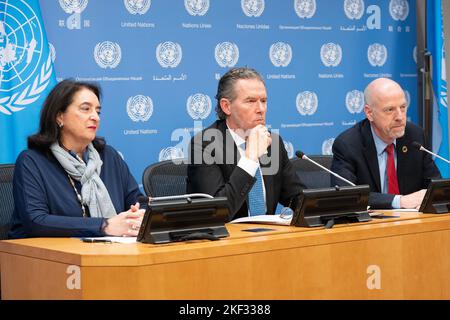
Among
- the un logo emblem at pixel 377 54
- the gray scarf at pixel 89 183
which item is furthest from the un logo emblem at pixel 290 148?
the gray scarf at pixel 89 183

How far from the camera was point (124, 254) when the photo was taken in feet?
8.31

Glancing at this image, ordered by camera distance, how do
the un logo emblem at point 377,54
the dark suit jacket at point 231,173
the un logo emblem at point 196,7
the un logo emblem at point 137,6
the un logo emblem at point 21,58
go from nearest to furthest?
1. the dark suit jacket at point 231,173
2. the un logo emblem at point 21,58
3. the un logo emblem at point 137,6
4. the un logo emblem at point 196,7
5. the un logo emblem at point 377,54

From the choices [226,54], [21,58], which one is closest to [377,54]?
[226,54]

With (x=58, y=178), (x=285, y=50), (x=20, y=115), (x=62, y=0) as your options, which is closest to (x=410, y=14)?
(x=285, y=50)

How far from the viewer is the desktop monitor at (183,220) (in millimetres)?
2792

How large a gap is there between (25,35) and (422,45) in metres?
3.27

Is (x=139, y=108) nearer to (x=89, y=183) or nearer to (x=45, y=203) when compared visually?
(x=89, y=183)

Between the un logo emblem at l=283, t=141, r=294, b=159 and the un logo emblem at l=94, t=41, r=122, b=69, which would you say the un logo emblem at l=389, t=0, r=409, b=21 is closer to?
the un logo emblem at l=283, t=141, r=294, b=159

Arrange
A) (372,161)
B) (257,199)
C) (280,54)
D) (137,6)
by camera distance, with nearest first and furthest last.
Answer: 1. (257,199)
2. (372,161)
3. (137,6)
4. (280,54)

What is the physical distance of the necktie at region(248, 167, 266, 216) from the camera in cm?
387

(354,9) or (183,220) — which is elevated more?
(354,9)

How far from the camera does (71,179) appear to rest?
133 inches

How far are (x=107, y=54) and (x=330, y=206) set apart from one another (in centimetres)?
216

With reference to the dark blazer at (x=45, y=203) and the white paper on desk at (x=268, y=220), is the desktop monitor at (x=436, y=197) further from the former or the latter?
the dark blazer at (x=45, y=203)
